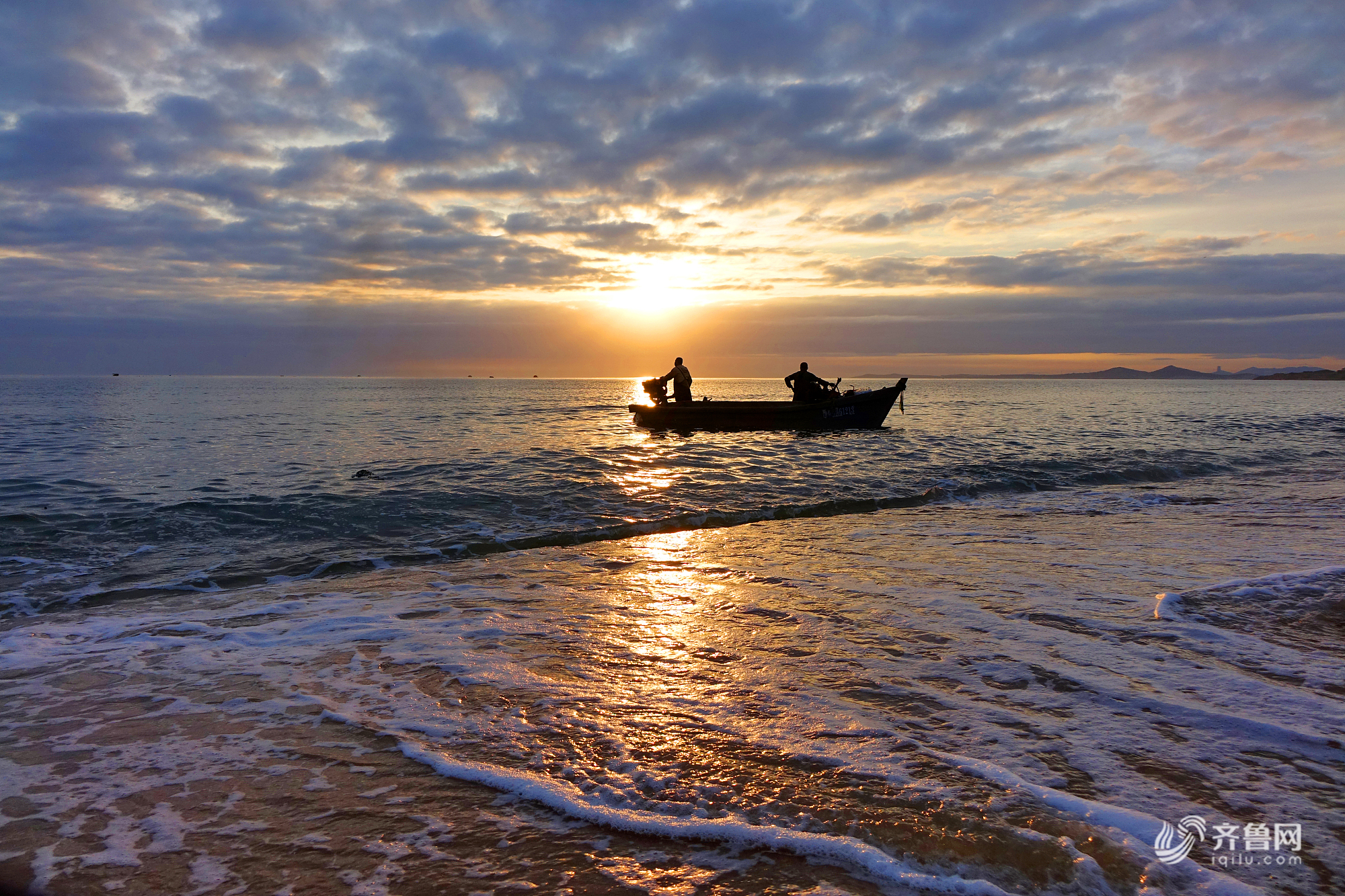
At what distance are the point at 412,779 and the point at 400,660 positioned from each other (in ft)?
6.34

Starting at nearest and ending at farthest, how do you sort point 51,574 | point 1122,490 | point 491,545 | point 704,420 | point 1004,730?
point 1004,730 < point 51,574 < point 491,545 < point 1122,490 < point 704,420

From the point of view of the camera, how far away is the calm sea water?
955cm

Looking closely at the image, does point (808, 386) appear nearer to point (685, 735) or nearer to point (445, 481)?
point (445, 481)

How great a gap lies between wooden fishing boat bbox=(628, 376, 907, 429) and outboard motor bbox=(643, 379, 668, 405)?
0.18 metres

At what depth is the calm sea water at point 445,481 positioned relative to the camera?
955cm

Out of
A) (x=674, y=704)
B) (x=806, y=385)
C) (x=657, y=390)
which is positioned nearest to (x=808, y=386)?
(x=806, y=385)

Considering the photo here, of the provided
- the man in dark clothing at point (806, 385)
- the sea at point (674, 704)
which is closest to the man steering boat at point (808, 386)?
the man in dark clothing at point (806, 385)

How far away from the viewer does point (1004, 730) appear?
12.7 feet

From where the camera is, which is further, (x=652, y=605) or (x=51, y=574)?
(x=51, y=574)

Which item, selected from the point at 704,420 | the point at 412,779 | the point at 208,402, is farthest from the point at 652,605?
the point at 208,402

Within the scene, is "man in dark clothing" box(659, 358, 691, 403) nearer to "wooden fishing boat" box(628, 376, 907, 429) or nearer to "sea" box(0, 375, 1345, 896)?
"wooden fishing boat" box(628, 376, 907, 429)

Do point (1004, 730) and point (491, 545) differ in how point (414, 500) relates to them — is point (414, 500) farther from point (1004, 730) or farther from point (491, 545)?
point (1004, 730)

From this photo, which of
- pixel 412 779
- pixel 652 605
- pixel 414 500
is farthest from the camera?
pixel 414 500

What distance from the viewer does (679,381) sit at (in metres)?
27.3
